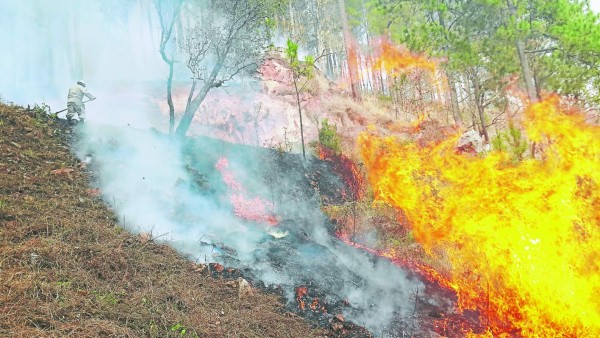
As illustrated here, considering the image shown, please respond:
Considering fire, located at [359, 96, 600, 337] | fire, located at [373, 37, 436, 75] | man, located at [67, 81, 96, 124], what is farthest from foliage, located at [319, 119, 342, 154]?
man, located at [67, 81, 96, 124]

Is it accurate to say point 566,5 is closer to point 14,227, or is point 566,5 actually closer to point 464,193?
point 464,193

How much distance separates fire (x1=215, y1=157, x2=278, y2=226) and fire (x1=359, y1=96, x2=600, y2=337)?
421cm

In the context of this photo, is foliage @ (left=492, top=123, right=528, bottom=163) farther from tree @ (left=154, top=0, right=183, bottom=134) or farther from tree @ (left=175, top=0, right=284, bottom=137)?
tree @ (left=154, top=0, right=183, bottom=134)

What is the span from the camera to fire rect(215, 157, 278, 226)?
9.81 meters

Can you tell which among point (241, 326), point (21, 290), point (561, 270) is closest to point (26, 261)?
point (21, 290)

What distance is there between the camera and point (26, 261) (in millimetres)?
4582

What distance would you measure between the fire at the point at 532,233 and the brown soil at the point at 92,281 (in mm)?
3831

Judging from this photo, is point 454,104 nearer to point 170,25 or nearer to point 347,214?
point 347,214

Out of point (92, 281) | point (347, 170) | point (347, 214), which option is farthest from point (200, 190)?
point (347, 170)

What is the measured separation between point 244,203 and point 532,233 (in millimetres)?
7037

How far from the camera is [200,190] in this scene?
9.66m

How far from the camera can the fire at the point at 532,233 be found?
20.8 feet

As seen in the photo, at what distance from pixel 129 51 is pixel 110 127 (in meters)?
22.2

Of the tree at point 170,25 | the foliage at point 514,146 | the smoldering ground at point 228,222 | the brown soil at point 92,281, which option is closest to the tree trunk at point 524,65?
the foliage at point 514,146
